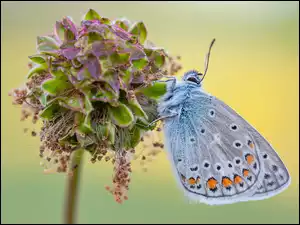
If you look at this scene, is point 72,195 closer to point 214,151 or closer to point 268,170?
point 214,151

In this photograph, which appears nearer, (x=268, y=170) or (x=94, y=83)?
(x=94, y=83)

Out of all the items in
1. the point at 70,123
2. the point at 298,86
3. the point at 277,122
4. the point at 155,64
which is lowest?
the point at 70,123

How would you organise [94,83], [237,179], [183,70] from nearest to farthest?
[94,83] → [237,179] → [183,70]

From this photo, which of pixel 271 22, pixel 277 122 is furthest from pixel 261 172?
pixel 271 22

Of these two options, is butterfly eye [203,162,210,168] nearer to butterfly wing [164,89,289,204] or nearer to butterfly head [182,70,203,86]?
butterfly wing [164,89,289,204]

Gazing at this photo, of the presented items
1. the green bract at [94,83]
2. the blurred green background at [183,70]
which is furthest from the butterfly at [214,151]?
the blurred green background at [183,70]

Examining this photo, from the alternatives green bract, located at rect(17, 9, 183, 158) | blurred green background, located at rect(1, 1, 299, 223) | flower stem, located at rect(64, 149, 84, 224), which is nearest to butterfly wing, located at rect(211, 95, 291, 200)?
green bract, located at rect(17, 9, 183, 158)

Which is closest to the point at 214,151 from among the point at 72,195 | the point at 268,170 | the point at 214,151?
the point at 214,151

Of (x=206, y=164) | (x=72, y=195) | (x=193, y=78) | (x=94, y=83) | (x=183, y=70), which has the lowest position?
(x=72, y=195)

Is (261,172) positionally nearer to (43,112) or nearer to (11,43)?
(43,112)
